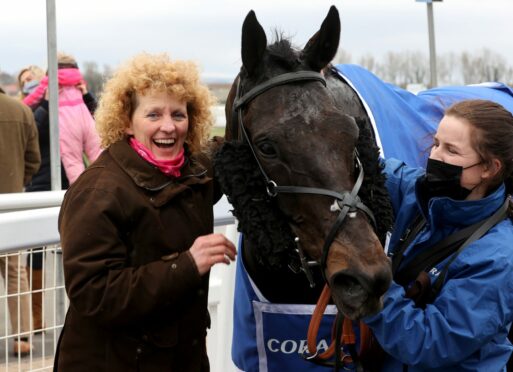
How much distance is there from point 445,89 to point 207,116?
178 cm

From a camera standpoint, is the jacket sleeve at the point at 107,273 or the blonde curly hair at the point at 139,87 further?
the blonde curly hair at the point at 139,87

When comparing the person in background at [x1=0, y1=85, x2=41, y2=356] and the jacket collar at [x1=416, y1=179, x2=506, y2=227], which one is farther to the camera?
the person in background at [x1=0, y1=85, x2=41, y2=356]

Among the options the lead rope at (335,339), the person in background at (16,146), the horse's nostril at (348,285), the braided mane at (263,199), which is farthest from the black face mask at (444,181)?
the person in background at (16,146)

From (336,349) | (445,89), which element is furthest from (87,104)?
(336,349)

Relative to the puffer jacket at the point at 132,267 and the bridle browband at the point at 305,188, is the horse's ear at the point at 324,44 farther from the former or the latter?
the puffer jacket at the point at 132,267

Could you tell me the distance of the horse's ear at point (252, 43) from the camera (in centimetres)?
246

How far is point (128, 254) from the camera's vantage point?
2.52 metres

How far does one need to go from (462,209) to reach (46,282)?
68.3 inches

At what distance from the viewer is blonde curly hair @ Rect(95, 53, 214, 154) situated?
2.58 m

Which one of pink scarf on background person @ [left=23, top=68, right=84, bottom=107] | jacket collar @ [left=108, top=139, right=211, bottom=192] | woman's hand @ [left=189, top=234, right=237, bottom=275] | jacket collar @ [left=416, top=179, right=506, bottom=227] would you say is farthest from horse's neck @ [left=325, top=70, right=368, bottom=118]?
pink scarf on background person @ [left=23, top=68, right=84, bottom=107]

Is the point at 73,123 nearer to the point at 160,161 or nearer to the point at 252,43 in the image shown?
the point at 160,161

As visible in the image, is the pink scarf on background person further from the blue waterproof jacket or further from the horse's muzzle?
the horse's muzzle

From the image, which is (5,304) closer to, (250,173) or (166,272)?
(166,272)

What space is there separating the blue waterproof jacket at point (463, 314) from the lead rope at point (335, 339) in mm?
182
